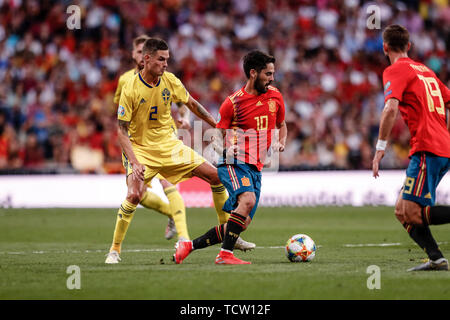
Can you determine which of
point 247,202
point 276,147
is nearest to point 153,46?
point 276,147

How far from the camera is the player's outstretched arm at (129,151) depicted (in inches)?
334

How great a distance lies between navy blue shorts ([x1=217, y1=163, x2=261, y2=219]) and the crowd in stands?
423 inches

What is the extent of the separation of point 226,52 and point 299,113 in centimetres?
350

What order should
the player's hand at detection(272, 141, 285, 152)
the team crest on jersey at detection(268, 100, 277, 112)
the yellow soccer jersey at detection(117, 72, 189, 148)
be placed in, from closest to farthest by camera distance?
the player's hand at detection(272, 141, 285, 152)
the team crest on jersey at detection(268, 100, 277, 112)
the yellow soccer jersey at detection(117, 72, 189, 148)

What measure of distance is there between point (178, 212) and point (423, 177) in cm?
418

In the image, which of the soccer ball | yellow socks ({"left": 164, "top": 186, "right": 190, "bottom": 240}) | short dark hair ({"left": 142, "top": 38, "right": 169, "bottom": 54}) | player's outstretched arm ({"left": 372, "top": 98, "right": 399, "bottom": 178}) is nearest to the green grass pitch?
the soccer ball

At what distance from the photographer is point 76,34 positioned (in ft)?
75.9

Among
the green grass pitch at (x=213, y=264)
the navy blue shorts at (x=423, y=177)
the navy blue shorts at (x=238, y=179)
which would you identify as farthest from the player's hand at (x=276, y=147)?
the navy blue shorts at (x=423, y=177)

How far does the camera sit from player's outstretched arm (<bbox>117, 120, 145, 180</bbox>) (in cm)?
849

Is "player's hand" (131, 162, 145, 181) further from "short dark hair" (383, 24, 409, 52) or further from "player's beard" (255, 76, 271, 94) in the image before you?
"short dark hair" (383, 24, 409, 52)

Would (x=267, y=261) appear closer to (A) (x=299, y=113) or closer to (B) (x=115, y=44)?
(A) (x=299, y=113)

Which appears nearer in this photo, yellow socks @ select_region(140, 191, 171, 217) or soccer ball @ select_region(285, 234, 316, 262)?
soccer ball @ select_region(285, 234, 316, 262)
